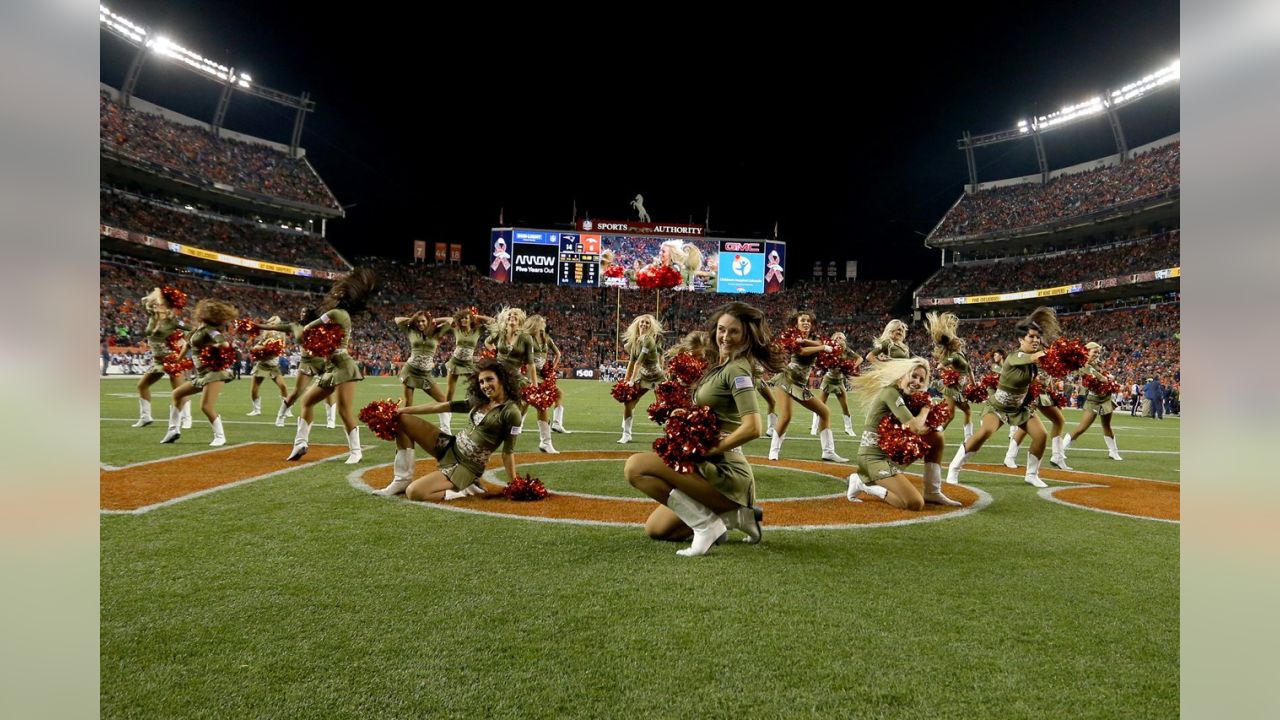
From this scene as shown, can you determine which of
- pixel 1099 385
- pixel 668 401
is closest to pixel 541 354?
pixel 668 401

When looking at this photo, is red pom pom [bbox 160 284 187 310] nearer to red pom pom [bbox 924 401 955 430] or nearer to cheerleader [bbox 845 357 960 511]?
cheerleader [bbox 845 357 960 511]

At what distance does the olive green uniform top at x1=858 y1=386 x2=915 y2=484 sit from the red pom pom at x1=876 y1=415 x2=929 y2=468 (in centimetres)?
14

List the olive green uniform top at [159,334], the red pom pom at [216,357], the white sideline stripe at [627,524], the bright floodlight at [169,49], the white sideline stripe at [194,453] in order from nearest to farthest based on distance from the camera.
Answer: the white sideline stripe at [627,524], the white sideline stripe at [194,453], the red pom pom at [216,357], the olive green uniform top at [159,334], the bright floodlight at [169,49]

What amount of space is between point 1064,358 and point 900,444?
11.1ft

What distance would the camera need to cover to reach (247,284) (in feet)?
166

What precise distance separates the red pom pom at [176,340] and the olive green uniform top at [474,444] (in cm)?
714

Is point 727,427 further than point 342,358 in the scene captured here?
No

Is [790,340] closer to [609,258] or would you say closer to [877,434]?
[877,434]

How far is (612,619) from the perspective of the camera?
3.41 metres

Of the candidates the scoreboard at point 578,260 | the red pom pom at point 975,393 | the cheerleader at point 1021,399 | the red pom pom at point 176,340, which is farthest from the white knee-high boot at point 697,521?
the scoreboard at point 578,260

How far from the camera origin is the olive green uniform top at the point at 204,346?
9797 millimetres

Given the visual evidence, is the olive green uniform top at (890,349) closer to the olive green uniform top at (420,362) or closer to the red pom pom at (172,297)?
the olive green uniform top at (420,362)
